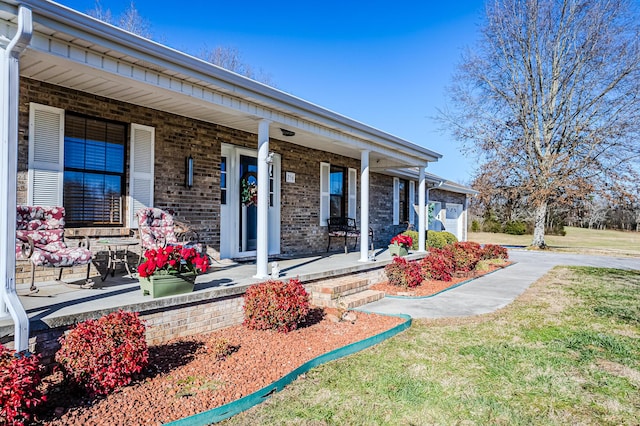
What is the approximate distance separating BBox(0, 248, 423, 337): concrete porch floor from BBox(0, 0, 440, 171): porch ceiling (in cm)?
227

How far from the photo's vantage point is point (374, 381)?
142 inches

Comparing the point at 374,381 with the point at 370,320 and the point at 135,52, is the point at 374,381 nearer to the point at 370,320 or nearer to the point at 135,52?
the point at 370,320

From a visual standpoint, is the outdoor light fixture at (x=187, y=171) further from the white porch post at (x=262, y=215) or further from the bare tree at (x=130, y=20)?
→ the bare tree at (x=130, y=20)

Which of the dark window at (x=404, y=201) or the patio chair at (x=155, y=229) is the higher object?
the dark window at (x=404, y=201)

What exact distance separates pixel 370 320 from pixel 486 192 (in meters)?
17.9

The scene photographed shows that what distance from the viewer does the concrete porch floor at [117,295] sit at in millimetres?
3582

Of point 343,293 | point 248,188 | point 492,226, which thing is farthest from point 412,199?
point 492,226

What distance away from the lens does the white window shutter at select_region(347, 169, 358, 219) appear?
11.4 metres

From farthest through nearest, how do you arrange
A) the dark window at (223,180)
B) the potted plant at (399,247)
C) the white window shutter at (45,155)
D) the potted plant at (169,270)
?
the potted plant at (399,247) < the dark window at (223,180) < the white window shutter at (45,155) < the potted plant at (169,270)

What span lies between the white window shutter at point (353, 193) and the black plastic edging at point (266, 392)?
667cm

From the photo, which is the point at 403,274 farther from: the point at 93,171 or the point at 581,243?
the point at 581,243

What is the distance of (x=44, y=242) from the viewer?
4758mm

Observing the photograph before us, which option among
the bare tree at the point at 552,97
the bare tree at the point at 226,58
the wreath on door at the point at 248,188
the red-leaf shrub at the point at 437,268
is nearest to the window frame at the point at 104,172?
the wreath on door at the point at 248,188

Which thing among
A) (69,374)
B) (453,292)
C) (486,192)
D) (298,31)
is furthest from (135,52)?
(486,192)
